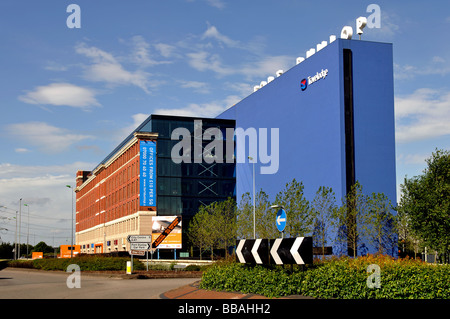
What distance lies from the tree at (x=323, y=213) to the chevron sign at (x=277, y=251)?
33.3 metres

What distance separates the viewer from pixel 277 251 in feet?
60.0

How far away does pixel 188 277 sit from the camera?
1447 inches

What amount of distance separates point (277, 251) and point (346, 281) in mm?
2866

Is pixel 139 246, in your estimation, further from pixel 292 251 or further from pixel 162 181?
pixel 162 181

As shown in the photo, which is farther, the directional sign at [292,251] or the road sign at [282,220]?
the road sign at [282,220]

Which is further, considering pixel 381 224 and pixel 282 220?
pixel 381 224

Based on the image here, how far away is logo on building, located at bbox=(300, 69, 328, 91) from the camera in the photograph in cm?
5762

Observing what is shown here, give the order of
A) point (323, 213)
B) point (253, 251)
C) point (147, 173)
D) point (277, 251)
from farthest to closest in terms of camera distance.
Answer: point (147, 173) < point (323, 213) < point (253, 251) < point (277, 251)

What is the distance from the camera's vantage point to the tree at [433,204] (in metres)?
39.5

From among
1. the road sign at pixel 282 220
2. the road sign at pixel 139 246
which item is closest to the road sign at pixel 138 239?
the road sign at pixel 139 246

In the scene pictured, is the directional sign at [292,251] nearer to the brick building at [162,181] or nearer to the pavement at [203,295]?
the pavement at [203,295]

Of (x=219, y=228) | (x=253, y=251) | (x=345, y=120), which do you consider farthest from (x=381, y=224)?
(x=253, y=251)
